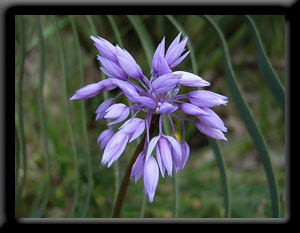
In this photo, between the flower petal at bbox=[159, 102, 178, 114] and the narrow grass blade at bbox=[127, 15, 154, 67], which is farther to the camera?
the narrow grass blade at bbox=[127, 15, 154, 67]

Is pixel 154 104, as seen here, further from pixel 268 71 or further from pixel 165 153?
pixel 268 71

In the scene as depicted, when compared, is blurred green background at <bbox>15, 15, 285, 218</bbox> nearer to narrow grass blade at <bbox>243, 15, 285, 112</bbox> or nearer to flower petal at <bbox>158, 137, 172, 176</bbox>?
narrow grass blade at <bbox>243, 15, 285, 112</bbox>

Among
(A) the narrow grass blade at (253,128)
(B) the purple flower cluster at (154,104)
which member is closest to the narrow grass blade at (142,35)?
(A) the narrow grass blade at (253,128)

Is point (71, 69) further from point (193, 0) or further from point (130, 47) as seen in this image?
point (193, 0)

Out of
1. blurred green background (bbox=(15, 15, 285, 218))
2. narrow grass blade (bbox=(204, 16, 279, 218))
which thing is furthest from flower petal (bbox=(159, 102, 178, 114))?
blurred green background (bbox=(15, 15, 285, 218))

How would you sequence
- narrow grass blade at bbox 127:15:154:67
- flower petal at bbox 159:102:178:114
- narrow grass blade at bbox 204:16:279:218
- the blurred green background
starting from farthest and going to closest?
the blurred green background, narrow grass blade at bbox 127:15:154:67, narrow grass blade at bbox 204:16:279:218, flower petal at bbox 159:102:178:114

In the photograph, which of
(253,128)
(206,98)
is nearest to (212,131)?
(206,98)

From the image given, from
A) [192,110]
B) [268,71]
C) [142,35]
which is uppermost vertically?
[142,35]
